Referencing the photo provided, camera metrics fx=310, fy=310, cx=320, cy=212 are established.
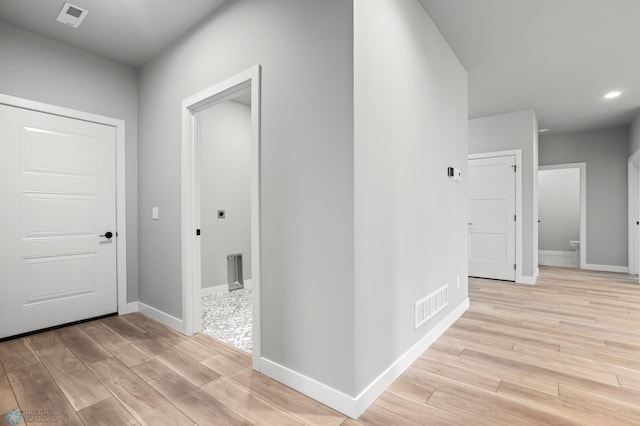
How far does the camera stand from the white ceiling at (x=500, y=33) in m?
2.43

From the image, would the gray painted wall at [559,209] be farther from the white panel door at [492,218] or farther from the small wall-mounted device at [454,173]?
the small wall-mounted device at [454,173]

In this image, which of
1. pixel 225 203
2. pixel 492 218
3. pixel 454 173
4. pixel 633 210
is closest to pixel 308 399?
pixel 454 173

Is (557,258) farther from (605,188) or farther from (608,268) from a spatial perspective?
(605,188)

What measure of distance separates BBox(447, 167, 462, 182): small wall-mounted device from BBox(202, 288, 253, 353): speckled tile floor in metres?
2.37

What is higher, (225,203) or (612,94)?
(612,94)

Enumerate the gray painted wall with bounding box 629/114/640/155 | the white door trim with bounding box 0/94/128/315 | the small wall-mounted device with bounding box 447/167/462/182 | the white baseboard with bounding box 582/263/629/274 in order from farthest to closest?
1. the white baseboard with bounding box 582/263/629/274
2. the gray painted wall with bounding box 629/114/640/155
3. the white door trim with bounding box 0/94/128/315
4. the small wall-mounted device with bounding box 447/167/462/182

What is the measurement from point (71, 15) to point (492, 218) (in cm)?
576

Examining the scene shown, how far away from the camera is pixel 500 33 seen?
276cm

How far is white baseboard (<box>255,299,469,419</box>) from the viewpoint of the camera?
1640mm

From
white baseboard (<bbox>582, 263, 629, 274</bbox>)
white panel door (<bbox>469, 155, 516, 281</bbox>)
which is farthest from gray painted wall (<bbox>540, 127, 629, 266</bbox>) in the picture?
white panel door (<bbox>469, 155, 516, 281</bbox>)

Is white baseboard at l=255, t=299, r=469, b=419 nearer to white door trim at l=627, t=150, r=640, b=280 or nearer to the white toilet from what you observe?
white door trim at l=627, t=150, r=640, b=280

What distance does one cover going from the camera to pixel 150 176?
3232 millimetres

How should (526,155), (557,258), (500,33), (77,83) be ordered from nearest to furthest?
(500,33) → (77,83) → (526,155) → (557,258)

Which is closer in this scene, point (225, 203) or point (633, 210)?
point (225, 203)
